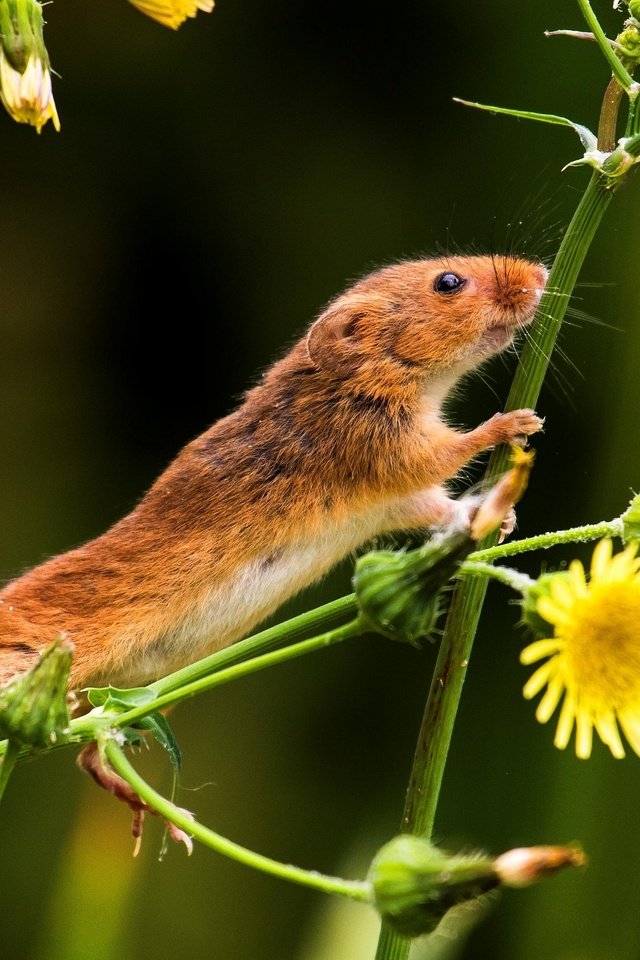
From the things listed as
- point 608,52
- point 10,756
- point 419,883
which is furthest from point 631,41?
point 10,756

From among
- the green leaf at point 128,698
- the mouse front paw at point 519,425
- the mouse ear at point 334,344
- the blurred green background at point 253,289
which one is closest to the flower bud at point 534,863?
the green leaf at point 128,698

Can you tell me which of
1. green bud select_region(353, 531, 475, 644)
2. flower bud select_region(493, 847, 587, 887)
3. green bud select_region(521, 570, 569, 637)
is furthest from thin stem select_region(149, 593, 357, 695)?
flower bud select_region(493, 847, 587, 887)

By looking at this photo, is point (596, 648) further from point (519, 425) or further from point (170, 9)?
point (170, 9)

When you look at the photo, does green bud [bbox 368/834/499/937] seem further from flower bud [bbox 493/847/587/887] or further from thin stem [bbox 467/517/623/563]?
thin stem [bbox 467/517/623/563]

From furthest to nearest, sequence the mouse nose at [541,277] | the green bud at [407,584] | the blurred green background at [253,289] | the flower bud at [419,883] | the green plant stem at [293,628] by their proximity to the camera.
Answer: the blurred green background at [253,289], the mouse nose at [541,277], the green plant stem at [293,628], the green bud at [407,584], the flower bud at [419,883]

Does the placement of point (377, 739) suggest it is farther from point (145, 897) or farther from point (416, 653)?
point (145, 897)

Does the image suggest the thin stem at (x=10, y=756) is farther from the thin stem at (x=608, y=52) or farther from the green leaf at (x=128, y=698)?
the thin stem at (x=608, y=52)

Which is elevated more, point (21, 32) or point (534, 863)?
point (21, 32)
